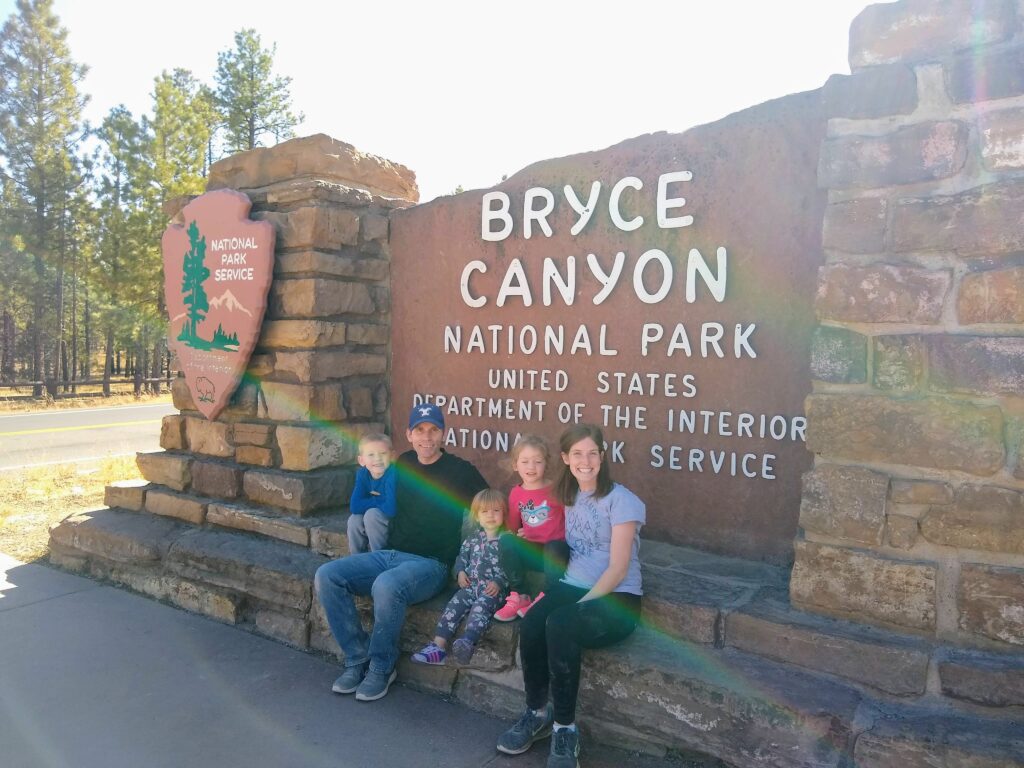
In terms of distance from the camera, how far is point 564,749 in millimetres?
2404

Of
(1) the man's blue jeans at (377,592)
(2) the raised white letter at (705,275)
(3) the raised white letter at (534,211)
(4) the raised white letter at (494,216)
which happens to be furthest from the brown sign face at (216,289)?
(2) the raised white letter at (705,275)

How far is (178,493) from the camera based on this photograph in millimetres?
4488

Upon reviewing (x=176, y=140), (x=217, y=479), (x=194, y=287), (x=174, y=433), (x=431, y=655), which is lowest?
(x=431, y=655)

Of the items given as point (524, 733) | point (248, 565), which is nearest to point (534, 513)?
point (524, 733)

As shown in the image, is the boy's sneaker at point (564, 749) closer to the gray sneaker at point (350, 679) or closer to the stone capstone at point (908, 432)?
the gray sneaker at point (350, 679)

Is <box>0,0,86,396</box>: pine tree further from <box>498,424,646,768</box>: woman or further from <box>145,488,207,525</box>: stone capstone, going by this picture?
<box>498,424,646,768</box>: woman

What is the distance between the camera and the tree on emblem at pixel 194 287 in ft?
14.4

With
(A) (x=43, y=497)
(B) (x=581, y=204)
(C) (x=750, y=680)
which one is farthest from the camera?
(A) (x=43, y=497)

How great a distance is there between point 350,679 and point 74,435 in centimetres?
1141

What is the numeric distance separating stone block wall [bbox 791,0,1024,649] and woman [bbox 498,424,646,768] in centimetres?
60

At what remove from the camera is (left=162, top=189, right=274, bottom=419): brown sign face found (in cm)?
414

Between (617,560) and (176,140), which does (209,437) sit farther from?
(176,140)

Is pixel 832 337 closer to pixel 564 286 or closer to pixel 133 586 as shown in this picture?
pixel 564 286

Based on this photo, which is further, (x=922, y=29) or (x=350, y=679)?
(x=350, y=679)
